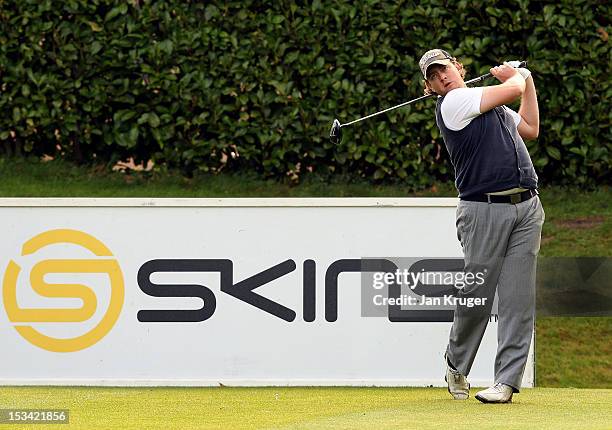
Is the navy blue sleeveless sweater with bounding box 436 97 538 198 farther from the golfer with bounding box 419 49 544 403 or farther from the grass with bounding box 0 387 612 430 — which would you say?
the grass with bounding box 0 387 612 430

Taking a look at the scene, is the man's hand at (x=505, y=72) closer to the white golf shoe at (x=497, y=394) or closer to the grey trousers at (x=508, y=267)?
the grey trousers at (x=508, y=267)

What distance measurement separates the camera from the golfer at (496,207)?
606cm

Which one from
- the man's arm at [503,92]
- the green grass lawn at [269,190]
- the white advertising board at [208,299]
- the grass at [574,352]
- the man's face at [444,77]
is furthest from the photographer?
the green grass lawn at [269,190]

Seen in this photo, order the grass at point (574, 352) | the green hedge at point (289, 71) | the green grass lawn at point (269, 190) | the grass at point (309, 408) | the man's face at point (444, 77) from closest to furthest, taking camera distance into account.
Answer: the grass at point (309, 408) < the man's face at point (444, 77) < the grass at point (574, 352) < the green grass lawn at point (269, 190) < the green hedge at point (289, 71)

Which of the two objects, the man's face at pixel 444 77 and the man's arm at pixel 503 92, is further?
the man's face at pixel 444 77

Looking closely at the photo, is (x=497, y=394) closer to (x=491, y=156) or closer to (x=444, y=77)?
(x=491, y=156)

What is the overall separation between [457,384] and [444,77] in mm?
1445

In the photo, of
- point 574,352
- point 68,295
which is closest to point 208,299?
point 68,295

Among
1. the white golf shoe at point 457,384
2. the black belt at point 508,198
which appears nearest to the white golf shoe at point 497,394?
the white golf shoe at point 457,384

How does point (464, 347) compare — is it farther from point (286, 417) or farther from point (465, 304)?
point (286, 417)

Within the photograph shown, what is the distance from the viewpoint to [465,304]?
20.3 feet

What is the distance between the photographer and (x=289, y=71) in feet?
34.4

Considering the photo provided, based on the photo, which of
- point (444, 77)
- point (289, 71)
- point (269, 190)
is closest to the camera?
point (444, 77)

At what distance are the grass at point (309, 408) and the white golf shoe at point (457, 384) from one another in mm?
70
